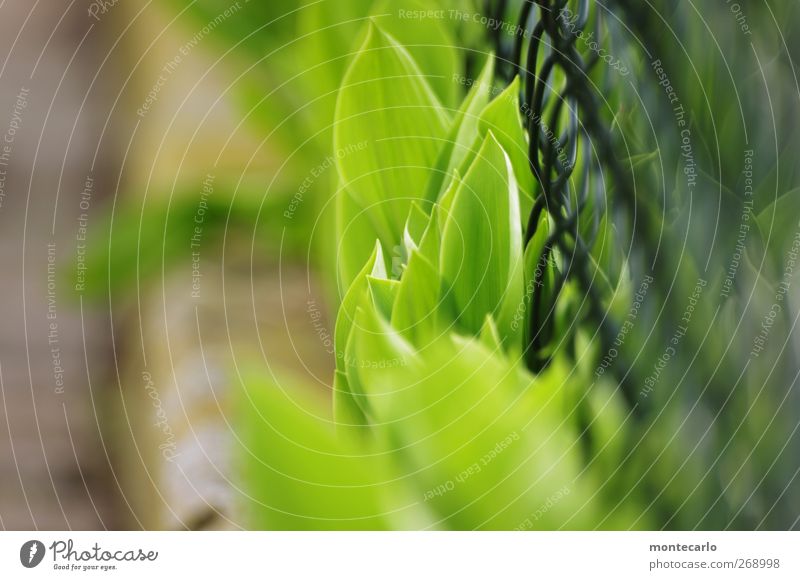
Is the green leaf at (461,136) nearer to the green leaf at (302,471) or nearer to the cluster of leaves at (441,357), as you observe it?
the cluster of leaves at (441,357)

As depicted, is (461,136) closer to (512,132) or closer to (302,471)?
(512,132)

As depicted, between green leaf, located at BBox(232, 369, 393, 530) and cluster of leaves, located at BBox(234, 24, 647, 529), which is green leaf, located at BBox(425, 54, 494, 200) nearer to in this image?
cluster of leaves, located at BBox(234, 24, 647, 529)

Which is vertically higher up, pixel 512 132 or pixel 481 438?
pixel 512 132

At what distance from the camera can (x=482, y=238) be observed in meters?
0.26

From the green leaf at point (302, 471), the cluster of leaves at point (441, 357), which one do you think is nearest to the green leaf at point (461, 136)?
the cluster of leaves at point (441, 357)

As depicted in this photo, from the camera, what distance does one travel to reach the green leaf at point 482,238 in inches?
10.4

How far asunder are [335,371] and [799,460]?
21cm

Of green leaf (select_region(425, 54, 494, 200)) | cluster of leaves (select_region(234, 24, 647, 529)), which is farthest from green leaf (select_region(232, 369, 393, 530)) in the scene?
green leaf (select_region(425, 54, 494, 200))

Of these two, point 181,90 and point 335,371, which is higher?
point 181,90

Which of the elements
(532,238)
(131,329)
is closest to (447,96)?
(532,238)

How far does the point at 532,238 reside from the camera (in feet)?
0.89

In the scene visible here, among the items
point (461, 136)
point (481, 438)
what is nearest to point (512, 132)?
point (461, 136)
